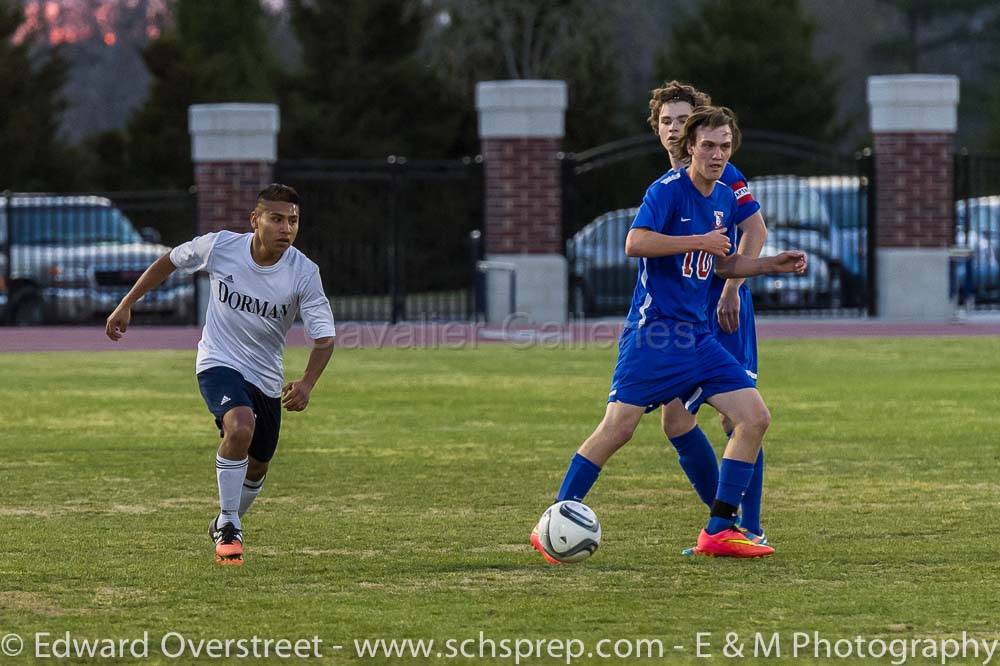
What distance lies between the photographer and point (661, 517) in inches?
359

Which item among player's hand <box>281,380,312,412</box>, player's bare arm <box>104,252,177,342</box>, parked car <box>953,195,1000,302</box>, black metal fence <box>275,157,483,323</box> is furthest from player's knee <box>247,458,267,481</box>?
parked car <box>953,195,1000,302</box>

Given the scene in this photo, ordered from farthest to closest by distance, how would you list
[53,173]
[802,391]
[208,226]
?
[53,173]
[208,226]
[802,391]

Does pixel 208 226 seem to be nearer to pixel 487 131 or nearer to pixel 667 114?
pixel 487 131

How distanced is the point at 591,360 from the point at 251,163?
7765 mm

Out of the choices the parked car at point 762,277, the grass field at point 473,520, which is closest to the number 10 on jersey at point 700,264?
the grass field at point 473,520

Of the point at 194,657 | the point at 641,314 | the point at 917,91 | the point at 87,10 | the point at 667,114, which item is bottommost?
the point at 194,657

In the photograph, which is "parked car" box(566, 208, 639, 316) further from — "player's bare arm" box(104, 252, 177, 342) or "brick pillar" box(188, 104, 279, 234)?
"player's bare arm" box(104, 252, 177, 342)

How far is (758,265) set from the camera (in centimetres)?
767

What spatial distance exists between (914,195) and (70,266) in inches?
457

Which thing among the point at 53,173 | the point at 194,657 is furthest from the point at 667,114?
the point at 53,173

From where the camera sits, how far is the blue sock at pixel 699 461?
27.0ft

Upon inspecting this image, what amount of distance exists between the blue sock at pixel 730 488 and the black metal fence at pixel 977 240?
1819 centimetres

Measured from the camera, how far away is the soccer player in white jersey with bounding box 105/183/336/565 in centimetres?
795

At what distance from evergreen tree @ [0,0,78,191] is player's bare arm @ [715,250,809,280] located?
104 feet
